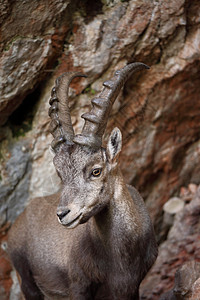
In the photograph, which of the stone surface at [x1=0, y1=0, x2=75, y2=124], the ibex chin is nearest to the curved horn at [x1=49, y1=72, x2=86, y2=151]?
the ibex chin

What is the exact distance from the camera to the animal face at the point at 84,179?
5.63 metres

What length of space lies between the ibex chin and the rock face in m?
1.56

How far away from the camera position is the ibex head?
5688 millimetres

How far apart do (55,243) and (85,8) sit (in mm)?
4569

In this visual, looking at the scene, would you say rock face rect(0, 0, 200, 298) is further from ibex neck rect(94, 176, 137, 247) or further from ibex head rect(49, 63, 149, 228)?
ibex neck rect(94, 176, 137, 247)

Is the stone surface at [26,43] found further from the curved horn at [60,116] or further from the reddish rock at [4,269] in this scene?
the reddish rock at [4,269]

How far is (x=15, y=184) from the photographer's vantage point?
929 centimetres

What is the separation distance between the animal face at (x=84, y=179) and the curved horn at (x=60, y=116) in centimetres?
17

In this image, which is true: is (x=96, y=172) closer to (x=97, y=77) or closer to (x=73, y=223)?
(x=73, y=223)

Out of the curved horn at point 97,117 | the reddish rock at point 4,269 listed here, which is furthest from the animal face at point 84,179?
the reddish rock at point 4,269

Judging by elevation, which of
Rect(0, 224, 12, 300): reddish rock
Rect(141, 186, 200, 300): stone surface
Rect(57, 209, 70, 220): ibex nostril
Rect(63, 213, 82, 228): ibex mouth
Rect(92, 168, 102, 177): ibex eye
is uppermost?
Rect(57, 209, 70, 220): ibex nostril

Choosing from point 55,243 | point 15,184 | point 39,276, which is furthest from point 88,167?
point 15,184

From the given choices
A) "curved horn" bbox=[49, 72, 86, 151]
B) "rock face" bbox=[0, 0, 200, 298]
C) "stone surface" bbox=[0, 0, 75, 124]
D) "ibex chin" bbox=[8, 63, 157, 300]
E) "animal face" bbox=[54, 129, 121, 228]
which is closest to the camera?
"animal face" bbox=[54, 129, 121, 228]

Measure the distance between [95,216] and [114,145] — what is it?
3.60 ft
